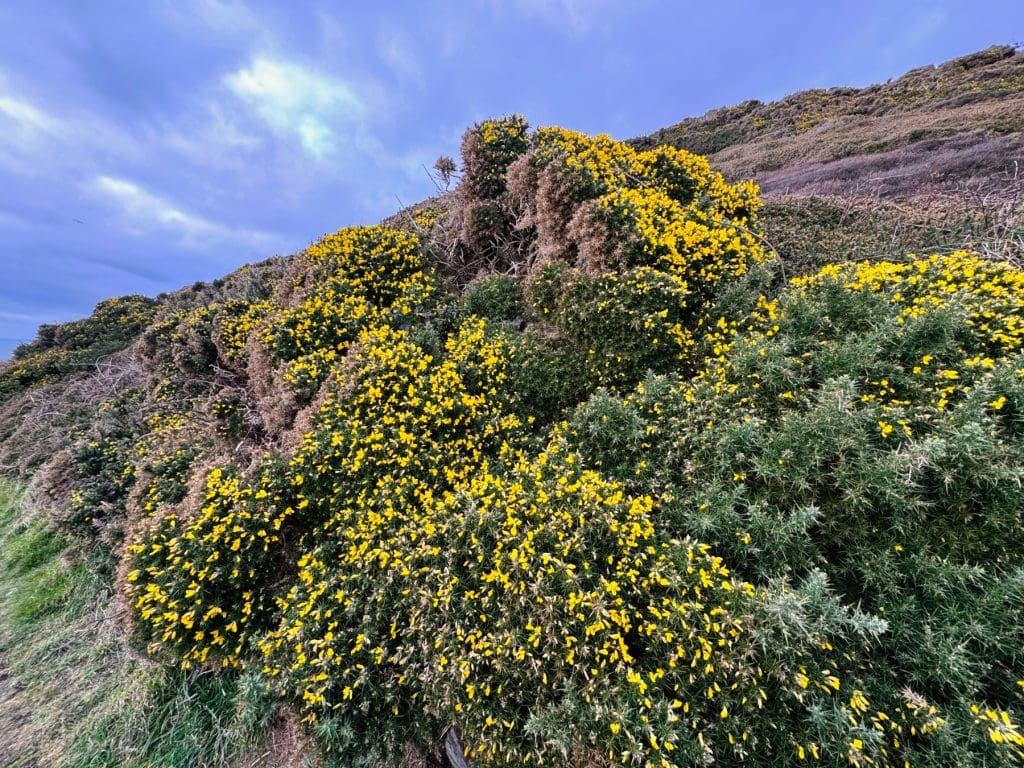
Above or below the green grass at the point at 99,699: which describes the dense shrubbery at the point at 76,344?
above

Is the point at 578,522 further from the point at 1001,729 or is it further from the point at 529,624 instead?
the point at 1001,729

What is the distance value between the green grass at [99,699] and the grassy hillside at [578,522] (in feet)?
0.12

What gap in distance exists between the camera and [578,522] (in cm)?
378

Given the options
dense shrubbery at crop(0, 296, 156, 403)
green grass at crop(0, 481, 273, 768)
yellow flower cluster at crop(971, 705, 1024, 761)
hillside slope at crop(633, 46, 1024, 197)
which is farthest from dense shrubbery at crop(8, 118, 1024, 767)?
dense shrubbery at crop(0, 296, 156, 403)

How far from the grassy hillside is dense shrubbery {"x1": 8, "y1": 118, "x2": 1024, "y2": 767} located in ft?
0.11

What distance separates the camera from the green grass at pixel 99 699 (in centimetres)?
439

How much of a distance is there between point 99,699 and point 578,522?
6.72 metres

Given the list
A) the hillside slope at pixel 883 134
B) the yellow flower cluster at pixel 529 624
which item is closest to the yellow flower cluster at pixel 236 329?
the yellow flower cluster at pixel 529 624

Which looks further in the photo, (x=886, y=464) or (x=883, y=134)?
(x=883, y=134)

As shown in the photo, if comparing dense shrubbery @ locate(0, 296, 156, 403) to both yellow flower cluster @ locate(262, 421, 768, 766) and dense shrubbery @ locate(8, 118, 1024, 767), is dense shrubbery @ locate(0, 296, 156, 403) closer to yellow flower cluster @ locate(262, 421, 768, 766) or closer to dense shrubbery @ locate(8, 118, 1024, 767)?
dense shrubbery @ locate(8, 118, 1024, 767)

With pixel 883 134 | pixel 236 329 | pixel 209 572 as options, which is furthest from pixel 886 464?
pixel 883 134

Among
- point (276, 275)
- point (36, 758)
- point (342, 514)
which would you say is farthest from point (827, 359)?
point (276, 275)

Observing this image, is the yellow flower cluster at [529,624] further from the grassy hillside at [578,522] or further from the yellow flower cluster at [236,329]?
the yellow flower cluster at [236,329]

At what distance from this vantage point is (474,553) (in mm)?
3910
